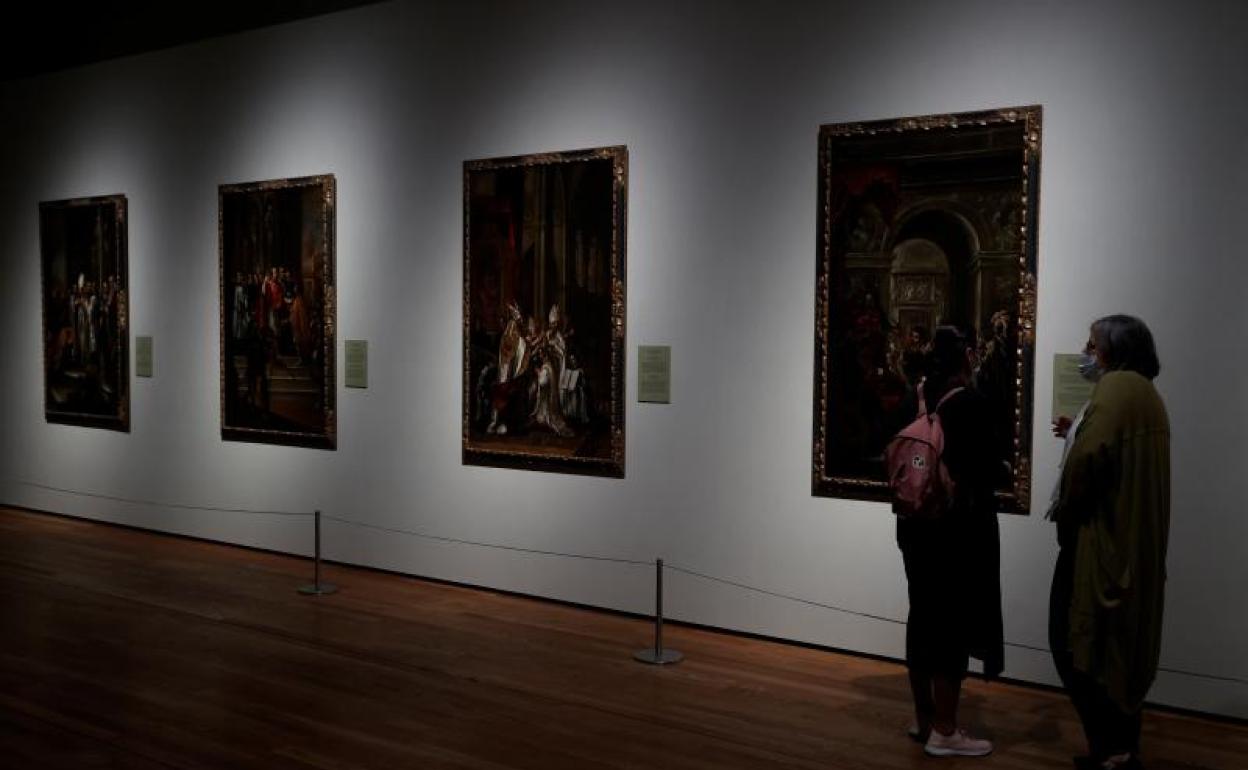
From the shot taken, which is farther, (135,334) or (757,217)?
(135,334)

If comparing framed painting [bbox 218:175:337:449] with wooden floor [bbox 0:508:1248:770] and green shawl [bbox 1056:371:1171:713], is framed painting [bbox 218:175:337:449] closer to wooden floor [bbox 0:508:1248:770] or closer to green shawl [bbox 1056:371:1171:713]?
wooden floor [bbox 0:508:1248:770]

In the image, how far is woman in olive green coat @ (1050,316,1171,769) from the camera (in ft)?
20.7

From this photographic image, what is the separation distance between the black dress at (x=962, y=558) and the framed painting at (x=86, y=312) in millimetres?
11392

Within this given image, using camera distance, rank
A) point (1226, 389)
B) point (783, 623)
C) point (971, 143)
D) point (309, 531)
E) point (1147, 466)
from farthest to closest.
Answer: point (309, 531), point (783, 623), point (971, 143), point (1226, 389), point (1147, 466)

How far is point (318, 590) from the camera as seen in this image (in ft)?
38.1

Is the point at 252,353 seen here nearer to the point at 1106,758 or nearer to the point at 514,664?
the point at 514,664

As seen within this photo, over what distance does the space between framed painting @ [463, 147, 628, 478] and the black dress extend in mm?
4208

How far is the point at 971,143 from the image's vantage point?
8805 mm

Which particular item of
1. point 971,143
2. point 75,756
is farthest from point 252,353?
point 971,143

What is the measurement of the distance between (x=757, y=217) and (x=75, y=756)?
19.8 feet

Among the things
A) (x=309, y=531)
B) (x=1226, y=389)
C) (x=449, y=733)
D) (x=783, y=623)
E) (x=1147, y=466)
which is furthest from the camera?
(x=309, y=531)

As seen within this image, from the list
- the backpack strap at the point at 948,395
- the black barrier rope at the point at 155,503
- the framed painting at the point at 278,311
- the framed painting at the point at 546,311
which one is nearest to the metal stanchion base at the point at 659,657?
the framed painting at the point at 546,311

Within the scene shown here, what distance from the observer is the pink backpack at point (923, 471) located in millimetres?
6742

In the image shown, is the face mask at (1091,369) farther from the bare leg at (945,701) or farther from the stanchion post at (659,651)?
the stanchion post at (659,651)
